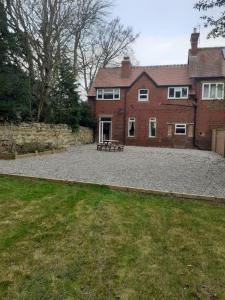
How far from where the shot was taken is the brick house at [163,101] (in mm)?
25391

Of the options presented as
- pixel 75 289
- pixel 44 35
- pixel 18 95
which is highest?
pixel 44 35

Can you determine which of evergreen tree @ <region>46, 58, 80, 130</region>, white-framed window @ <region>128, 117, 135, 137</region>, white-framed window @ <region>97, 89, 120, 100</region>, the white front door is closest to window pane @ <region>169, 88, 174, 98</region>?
white-framed window @ <region>128, 117, 135, 137</region>

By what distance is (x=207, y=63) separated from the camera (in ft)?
85.9

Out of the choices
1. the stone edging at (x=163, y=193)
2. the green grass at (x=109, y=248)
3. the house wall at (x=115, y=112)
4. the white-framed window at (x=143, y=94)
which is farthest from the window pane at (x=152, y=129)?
the green grass at (x=109, y=248)

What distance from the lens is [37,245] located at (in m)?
4.02

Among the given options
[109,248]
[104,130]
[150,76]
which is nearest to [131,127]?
[104,130]

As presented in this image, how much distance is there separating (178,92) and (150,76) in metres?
3.13

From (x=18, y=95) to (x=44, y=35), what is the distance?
624 cm

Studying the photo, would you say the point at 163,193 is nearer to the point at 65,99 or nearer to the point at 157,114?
the point at 65,99

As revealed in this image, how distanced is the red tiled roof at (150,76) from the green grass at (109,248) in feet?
72.4

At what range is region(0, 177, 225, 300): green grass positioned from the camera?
10.2 feet

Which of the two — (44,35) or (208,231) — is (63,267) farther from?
(44,35)

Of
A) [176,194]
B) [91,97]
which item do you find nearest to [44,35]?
[91,97]

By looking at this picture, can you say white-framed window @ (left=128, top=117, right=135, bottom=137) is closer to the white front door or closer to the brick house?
the brick house
